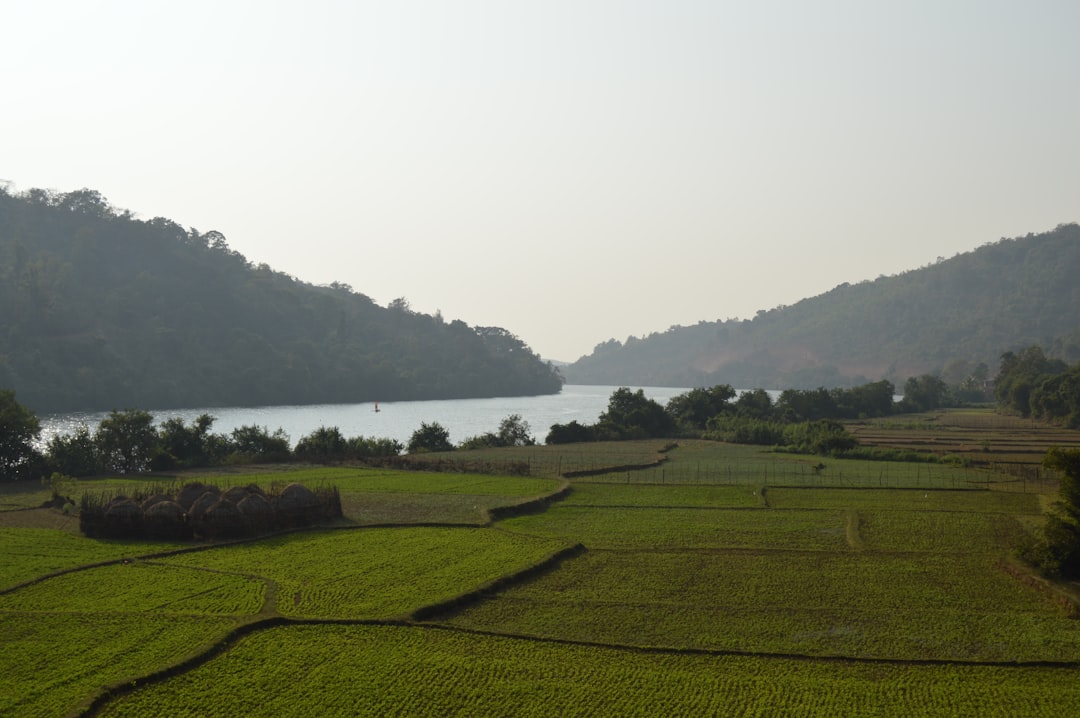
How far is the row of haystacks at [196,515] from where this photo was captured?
2794cm

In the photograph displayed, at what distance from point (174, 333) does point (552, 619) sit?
108 m

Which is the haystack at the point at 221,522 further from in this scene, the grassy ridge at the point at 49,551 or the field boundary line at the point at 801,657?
the field boundary line at the point at 801,657

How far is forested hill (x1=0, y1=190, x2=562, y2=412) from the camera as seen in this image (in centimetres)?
10094

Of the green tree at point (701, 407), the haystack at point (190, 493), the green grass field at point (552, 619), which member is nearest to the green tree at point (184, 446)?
the green grass field at point (552, 619)

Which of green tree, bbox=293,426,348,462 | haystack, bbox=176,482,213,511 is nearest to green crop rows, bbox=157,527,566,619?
haystack, bbox=176,482,213,511

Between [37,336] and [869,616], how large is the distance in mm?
103623

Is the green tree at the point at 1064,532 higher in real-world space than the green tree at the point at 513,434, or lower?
lower

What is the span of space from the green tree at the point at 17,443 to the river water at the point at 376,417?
29626 millimetres

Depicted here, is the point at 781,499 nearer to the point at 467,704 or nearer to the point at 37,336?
the point at 467,704

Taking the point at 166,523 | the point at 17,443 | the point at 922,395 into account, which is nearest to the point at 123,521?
the point at 166,523

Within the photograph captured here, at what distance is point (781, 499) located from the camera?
37594 millimetres

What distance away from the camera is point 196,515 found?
2802cm

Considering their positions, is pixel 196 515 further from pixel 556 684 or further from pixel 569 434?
pixel 569 434

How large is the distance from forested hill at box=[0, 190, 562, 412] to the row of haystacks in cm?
6837
